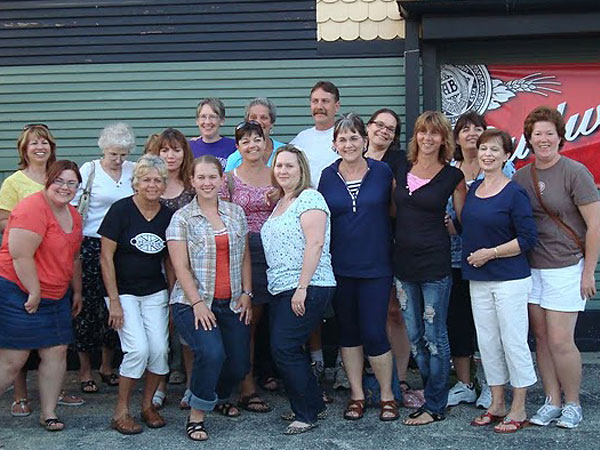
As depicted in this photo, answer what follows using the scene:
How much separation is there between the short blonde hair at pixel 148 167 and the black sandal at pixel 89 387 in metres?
1.82

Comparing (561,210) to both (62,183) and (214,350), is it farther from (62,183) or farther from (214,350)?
(62,183)

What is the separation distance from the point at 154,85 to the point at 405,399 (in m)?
3.60

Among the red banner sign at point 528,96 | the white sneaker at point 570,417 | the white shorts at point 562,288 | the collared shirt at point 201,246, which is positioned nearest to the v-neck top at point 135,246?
the collared shirt at point 201,246

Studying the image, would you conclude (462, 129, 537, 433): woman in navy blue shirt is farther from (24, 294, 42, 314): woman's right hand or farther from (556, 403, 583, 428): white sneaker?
(24, 294, 42, 314): woman's right hand

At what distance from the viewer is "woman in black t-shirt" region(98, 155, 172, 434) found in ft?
15.9

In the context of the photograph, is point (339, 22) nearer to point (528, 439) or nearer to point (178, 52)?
point (178, 52)

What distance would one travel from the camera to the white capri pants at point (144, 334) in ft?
15.9

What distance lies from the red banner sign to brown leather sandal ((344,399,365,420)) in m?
2.99

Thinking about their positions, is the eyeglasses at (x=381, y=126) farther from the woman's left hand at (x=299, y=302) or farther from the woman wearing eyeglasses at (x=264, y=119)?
the woman's left hand at (x=299, y=302)

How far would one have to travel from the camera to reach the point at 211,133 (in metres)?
5.85

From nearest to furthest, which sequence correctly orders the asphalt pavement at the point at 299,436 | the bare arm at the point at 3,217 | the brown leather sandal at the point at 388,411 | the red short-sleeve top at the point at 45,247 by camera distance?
the asphalt pavement at the point at 299,436 < the red short-sleeve top at the point at 45,247 < the brown leather sandal at the point at 388,411 < the bare arm at the point at 3,217

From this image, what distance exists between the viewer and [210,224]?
4.80 m

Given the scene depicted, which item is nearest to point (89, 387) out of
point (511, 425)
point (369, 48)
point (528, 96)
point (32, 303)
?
point (32, 303)

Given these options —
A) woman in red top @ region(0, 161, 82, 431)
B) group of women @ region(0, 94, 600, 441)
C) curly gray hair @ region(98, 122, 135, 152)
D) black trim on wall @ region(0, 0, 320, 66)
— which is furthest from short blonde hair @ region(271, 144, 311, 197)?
black trim on wall @ region(0, 0, 320, 66)
